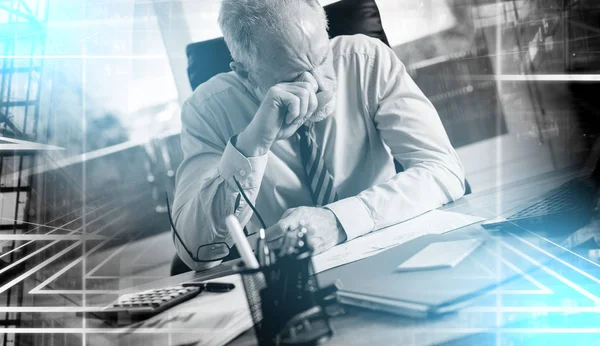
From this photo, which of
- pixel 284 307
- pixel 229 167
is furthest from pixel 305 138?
pixel 284 307

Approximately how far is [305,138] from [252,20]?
0.29m

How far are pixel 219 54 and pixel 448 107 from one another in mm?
581

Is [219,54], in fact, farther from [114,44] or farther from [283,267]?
[283,267]

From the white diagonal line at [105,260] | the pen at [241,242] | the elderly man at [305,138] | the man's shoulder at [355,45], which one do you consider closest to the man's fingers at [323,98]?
the elderly man at [305,138]

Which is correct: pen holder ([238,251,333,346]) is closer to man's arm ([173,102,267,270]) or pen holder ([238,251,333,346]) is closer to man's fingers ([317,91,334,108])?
man's arm ([173,102,267,270])

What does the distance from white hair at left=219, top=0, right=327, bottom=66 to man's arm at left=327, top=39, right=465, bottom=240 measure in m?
0.22

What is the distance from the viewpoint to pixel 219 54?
1.14 meters

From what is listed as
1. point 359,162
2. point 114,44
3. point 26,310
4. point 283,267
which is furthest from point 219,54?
point 26,310

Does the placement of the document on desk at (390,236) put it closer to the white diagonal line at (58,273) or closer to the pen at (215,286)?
the pen at (215,286)

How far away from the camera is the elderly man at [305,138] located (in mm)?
1069

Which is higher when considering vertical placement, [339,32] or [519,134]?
[339,32]

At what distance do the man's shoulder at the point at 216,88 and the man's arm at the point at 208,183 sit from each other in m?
0.03

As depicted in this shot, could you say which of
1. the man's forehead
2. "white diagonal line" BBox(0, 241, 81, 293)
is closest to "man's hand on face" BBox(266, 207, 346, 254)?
the man's forehead

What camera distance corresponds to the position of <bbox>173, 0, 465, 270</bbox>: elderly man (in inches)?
42.1
